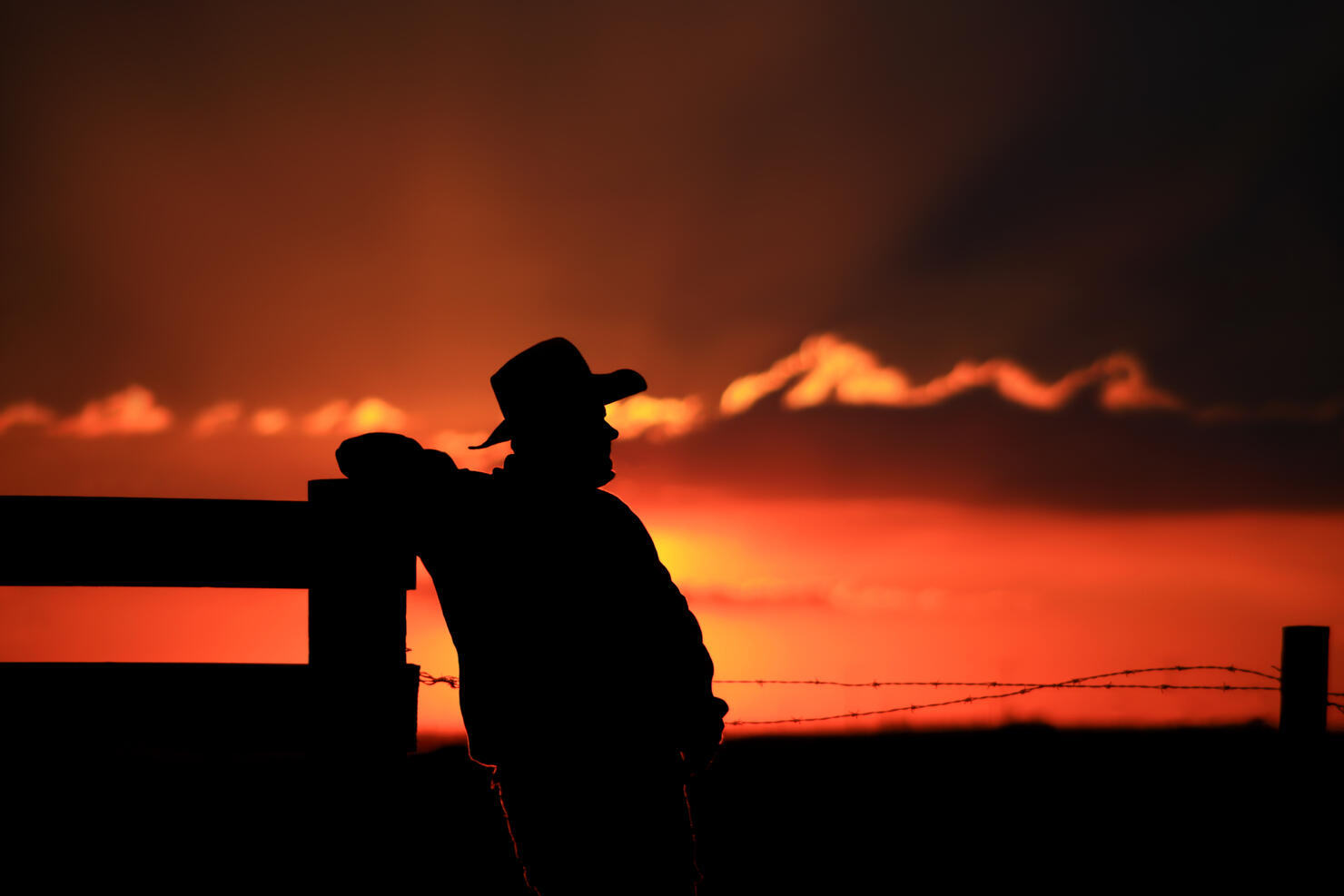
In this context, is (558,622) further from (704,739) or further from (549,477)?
(704,739)

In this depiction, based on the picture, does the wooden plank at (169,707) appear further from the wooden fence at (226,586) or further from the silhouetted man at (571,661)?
the silhouetted man at (571,661)

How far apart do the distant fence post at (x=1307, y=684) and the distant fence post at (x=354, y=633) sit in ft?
18.0

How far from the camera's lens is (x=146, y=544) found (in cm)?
268

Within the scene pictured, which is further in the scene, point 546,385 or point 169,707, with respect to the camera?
point 169,707

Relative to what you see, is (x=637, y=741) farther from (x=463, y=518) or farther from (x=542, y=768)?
(x=463, y=518)

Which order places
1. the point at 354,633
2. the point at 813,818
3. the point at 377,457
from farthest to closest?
the point at 813,818 < the point at 354,633 < the point at 377,457

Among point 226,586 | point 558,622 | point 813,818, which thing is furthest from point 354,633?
point 813,818

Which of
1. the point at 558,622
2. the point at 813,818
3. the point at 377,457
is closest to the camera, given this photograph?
the point at 377,457

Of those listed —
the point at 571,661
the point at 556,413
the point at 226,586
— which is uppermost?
the point at 556,413

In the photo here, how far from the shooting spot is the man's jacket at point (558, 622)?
2.43 metres

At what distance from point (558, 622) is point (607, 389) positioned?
645 mm

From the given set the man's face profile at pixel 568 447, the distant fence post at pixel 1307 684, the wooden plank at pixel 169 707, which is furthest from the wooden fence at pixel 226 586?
the distant fence post at pixel 1307 684

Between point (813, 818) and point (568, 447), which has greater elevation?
point (568, 447)

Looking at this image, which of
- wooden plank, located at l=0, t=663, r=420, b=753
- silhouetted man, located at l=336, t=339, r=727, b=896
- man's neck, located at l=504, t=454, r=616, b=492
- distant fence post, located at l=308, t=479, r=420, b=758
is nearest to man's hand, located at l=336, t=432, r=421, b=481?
silhouetted man, located at l=336, t=339, r=727, b=896
